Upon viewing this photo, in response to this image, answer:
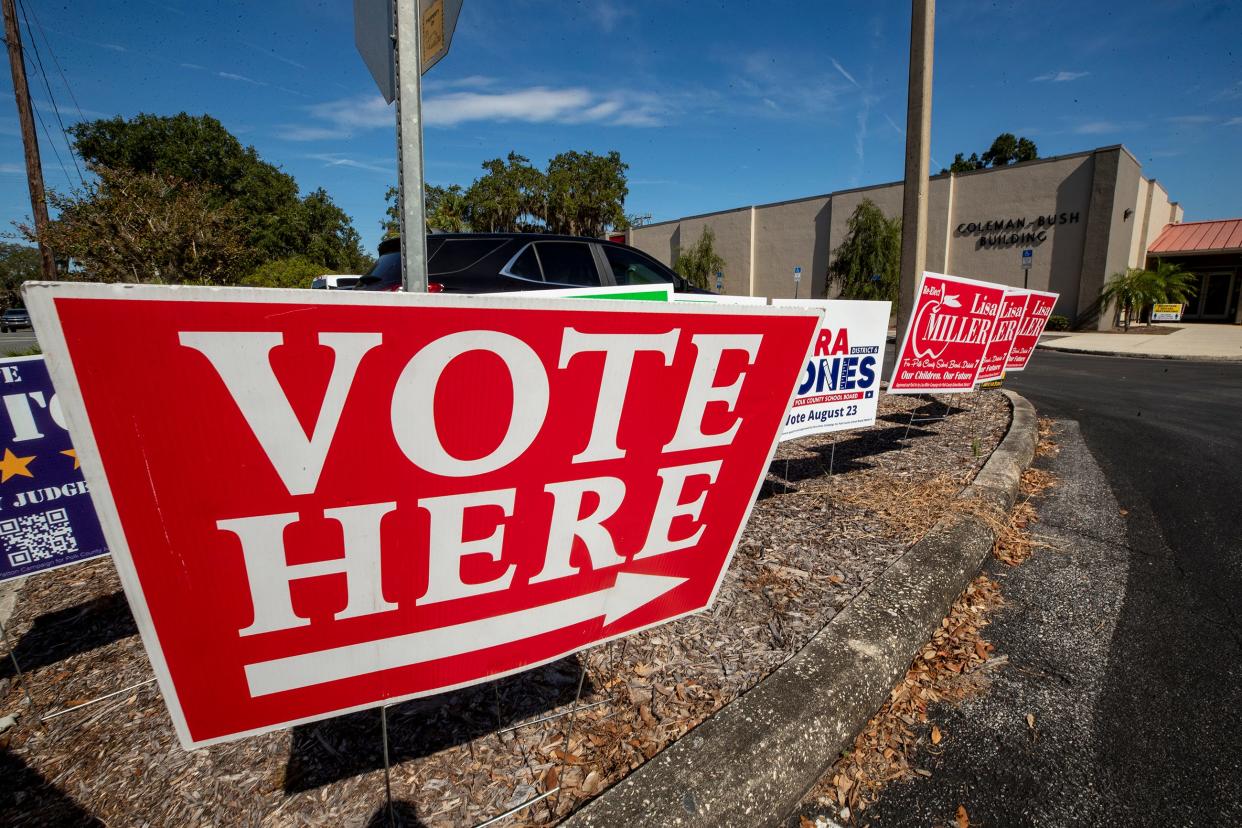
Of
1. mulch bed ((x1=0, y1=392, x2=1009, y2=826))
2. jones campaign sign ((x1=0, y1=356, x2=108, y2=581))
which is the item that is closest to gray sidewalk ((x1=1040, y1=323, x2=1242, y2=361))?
mulch bed ((x1=0, y1=392, x2=1009, y2=826))

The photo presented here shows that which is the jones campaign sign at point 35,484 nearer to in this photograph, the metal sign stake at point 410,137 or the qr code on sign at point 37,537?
the qr code on sign at point 37,537

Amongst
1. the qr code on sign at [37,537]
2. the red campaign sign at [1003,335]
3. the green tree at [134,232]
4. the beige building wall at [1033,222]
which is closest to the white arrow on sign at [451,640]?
the qr code on sign at [37,537]

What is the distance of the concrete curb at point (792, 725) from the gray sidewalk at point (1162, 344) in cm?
1758

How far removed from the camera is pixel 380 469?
1116 mm

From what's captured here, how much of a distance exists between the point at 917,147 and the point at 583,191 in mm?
35722

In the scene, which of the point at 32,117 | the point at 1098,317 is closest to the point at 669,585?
the point at 32,117

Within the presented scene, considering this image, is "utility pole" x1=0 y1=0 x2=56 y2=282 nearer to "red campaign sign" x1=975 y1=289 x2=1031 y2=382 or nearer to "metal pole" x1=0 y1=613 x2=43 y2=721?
"metal pole" x1=0 y1=613 x2=43 y2=721

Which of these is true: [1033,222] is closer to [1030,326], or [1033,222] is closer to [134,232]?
[1030,326]

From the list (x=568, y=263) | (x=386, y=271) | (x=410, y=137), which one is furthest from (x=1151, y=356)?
(x=410, y=137)

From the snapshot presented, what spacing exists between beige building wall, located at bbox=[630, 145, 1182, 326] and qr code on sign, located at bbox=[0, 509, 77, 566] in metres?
29.7

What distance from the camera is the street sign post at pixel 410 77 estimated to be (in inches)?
88.4

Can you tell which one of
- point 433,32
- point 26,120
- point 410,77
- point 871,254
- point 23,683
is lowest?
point 23,683

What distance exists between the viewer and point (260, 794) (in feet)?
5.45

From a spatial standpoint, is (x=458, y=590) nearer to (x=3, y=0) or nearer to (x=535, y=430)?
(x=535, y=430)
